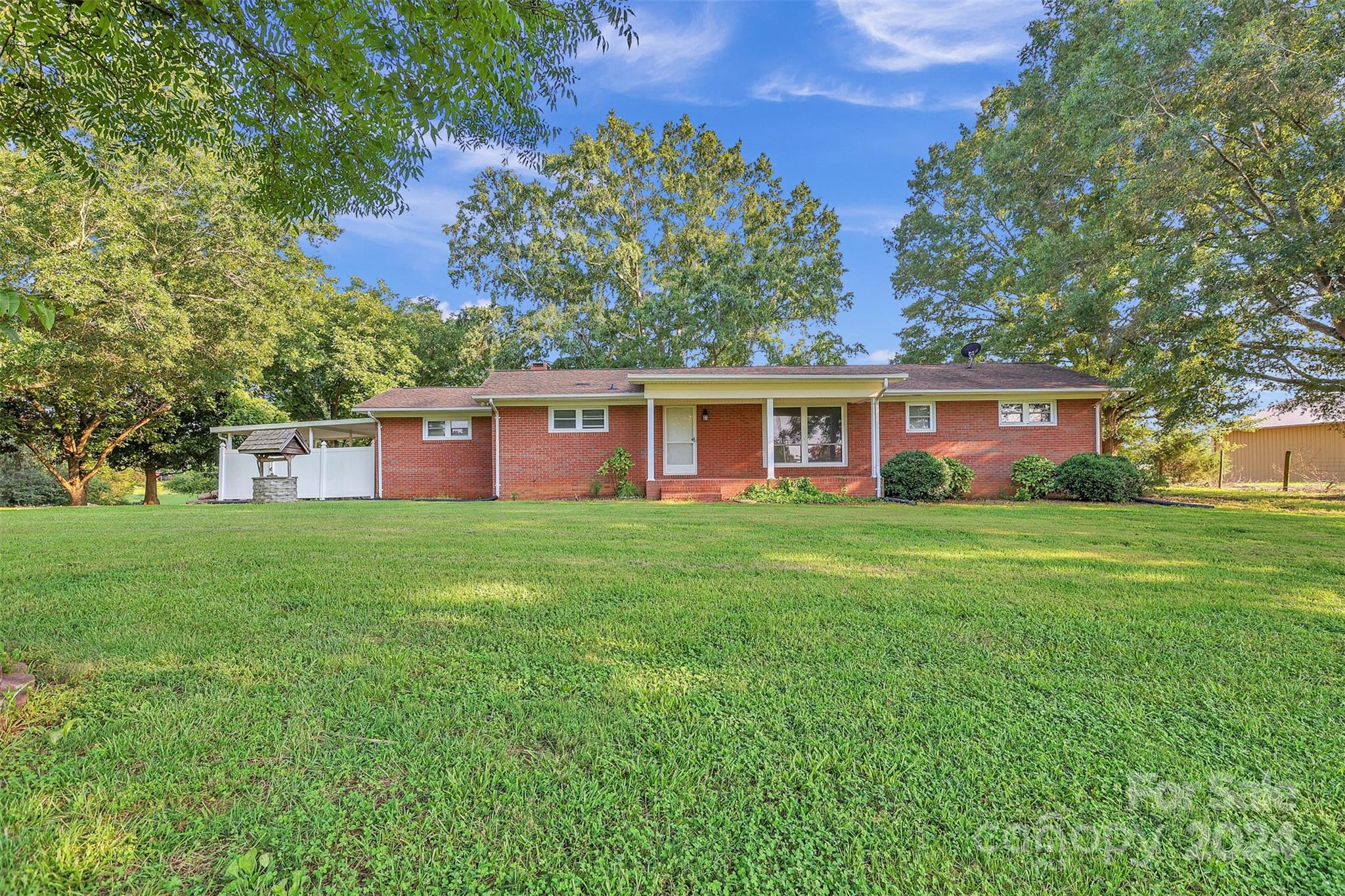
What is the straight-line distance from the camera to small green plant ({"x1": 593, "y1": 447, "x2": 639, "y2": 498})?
13.9 m

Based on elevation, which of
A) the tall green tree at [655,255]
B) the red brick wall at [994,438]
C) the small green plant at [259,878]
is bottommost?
the small green plant at [259,878]

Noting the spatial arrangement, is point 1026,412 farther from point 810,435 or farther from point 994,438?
point 810,435

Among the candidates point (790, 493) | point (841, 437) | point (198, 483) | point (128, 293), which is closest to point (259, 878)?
point (790, 493)

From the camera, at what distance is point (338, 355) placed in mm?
19719

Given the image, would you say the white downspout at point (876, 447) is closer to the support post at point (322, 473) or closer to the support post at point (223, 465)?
the support post at point (322, 473)

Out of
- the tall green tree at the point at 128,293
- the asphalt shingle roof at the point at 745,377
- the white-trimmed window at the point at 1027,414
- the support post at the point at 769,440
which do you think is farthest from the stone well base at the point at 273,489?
the white-trimmed window at the point at 1027,414

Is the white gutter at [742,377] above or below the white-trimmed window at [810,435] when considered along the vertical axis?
above

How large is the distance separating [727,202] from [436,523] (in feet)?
76.9

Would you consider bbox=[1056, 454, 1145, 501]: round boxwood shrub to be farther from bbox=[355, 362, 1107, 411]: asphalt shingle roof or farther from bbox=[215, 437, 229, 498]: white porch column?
bbox=[215, 437, 229, 498]: white porch column

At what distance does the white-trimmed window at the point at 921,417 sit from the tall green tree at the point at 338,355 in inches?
724

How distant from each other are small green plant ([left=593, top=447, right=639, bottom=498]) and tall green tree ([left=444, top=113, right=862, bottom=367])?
846cm

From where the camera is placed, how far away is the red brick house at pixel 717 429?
45.4 feet

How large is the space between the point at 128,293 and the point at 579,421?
1077 cm

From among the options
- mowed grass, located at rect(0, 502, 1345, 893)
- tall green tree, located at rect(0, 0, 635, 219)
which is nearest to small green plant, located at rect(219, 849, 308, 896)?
mowed grass, located at rect(0, 502, 1345, 893)
